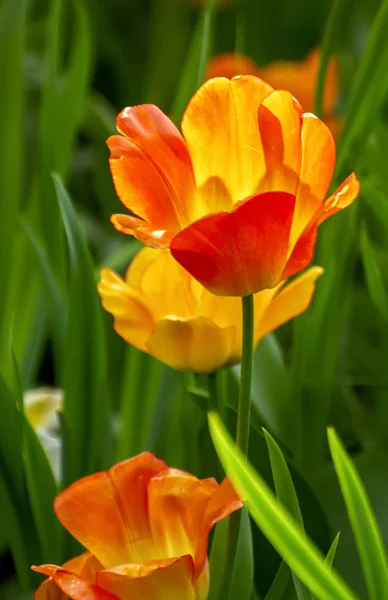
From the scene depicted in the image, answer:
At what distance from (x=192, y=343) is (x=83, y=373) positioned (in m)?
0.18

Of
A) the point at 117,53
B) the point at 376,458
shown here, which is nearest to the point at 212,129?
the point at 376,458

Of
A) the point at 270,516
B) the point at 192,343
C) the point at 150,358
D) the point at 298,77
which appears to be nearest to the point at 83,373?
the point at 150,358

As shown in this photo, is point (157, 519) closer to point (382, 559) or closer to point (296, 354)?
point (382, 559)

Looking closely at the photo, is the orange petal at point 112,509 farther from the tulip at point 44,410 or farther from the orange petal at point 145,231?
the tulip at point 44,410

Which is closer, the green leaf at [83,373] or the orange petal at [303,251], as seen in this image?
the orange petal at [303,251]

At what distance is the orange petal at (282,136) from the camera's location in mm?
315

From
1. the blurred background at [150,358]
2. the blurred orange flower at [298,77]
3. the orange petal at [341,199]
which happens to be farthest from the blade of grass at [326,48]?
the blurred orange flower at [298,77]

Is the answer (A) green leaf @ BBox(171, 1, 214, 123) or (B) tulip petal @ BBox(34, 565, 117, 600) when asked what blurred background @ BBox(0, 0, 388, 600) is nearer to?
(A) green leaf @ BBox(171, 1, 214, 123)

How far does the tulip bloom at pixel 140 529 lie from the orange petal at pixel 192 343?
0.04 metres

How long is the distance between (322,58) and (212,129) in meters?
0.27

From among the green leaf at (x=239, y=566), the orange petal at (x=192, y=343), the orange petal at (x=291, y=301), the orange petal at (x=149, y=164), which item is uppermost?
the orange petal at (x=149, y=164)

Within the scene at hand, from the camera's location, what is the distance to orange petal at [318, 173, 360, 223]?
0.30m

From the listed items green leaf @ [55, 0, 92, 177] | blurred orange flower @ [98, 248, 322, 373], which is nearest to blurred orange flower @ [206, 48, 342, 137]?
green leaf @ [55, 0, 92, 177]

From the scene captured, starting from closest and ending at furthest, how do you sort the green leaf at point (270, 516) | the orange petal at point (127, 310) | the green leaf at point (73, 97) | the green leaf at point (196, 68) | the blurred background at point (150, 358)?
the green leaf at point (270, 516) → the orange petal at point (127, 310) → the blurred background at point (150, 358) → the green leaf at point (196, 68) → the green leaf at point (73, 97)
